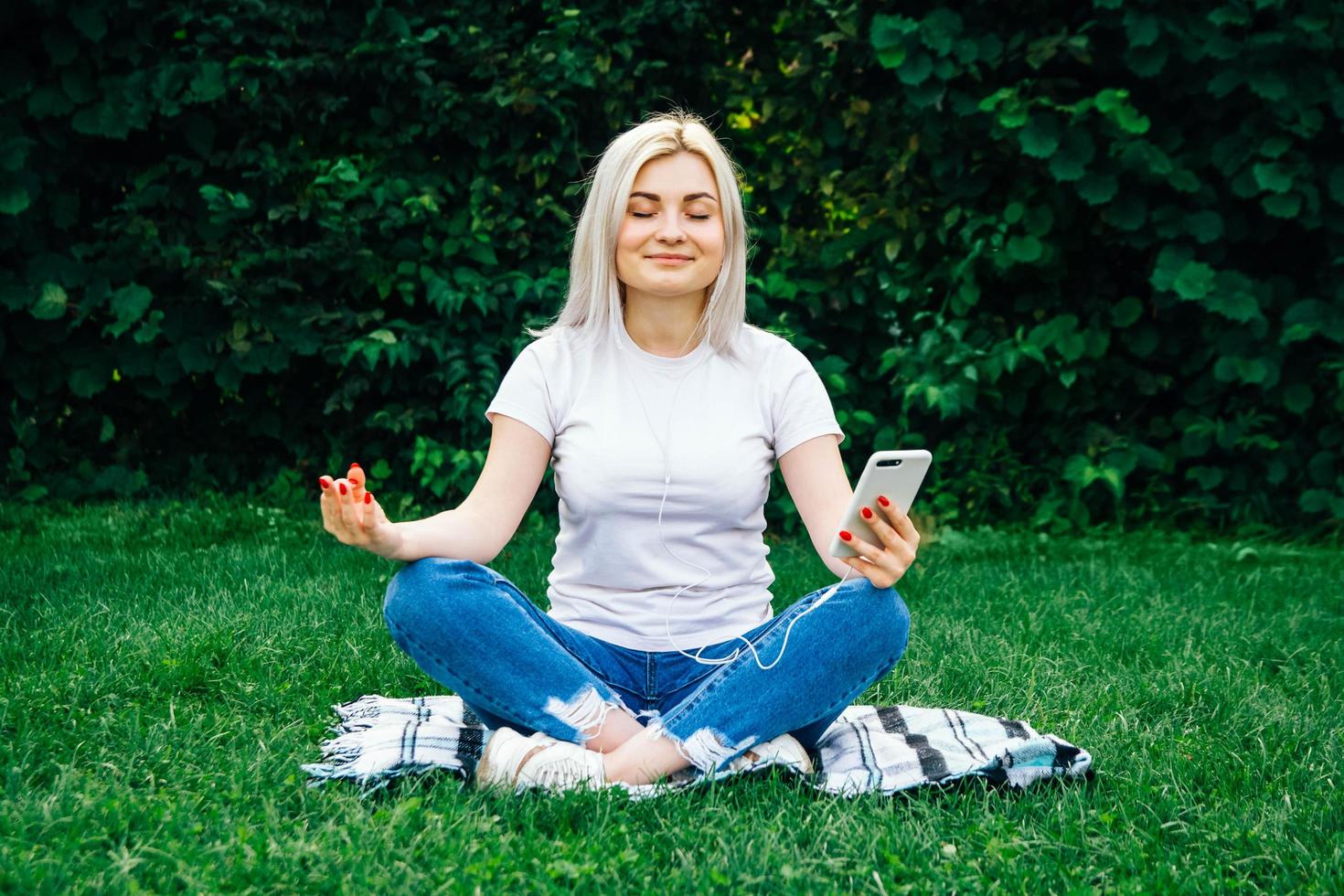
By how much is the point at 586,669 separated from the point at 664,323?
729 mm

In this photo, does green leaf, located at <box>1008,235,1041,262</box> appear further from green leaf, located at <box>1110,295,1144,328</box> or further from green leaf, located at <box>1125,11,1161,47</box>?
green leaf, located at <box>1125,11,1161,47</box>

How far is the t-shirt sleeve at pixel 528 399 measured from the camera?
8.04ft

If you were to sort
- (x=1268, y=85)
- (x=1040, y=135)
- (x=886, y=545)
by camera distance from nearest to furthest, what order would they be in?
(x=886, y=545)
(x=1268, y=85)
(x=1040, y=135)

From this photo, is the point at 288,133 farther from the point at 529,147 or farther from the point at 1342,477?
the point at 1342,477

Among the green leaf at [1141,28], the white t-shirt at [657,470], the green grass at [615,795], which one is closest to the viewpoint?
the green grass at [615,795]

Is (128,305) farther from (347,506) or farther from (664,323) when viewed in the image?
(347,506)

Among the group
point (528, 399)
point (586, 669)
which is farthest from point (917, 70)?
point (586, 669)

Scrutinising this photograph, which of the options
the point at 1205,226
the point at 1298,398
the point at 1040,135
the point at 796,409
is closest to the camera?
the point at 796,409

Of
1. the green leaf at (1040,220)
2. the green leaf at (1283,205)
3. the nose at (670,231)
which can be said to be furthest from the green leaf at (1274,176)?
the nose at (670,231)

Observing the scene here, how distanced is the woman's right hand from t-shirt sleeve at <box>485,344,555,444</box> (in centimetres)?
42

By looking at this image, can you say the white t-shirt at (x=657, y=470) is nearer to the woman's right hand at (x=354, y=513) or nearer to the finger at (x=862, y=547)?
the finger at (x=862, y=547)

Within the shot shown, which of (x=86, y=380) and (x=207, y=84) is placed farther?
(x=86, y=380)

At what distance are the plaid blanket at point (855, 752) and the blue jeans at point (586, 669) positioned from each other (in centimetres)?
10

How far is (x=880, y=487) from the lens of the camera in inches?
82.0
